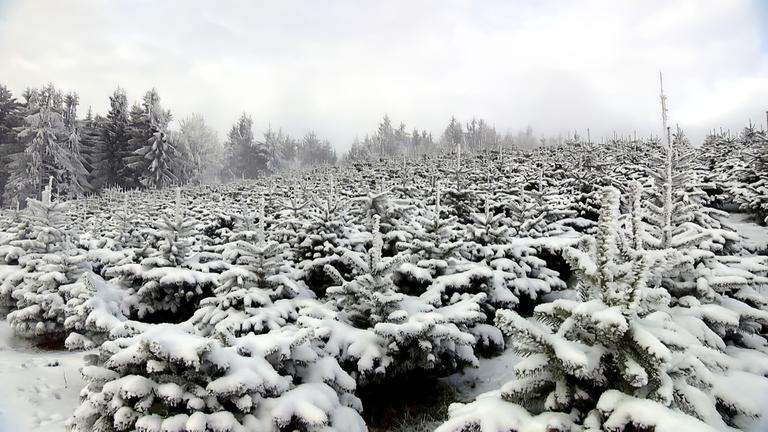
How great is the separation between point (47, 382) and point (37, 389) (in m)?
0.31

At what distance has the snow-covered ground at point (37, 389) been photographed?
5.45 metres

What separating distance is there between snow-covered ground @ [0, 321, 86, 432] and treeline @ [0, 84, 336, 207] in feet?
91.7

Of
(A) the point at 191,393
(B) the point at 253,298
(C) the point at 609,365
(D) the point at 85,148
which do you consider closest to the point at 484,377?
(B) the point at 253,298

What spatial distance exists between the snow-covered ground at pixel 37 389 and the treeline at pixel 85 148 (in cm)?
2795

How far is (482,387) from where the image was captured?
22.5 feet

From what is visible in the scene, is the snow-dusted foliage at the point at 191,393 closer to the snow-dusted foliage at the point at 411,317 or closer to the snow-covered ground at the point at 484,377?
the snow-dusted foliage at the point at 411,317

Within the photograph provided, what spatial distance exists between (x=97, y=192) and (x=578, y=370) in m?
51.4

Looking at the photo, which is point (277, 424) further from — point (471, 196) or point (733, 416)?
point (471, 196)

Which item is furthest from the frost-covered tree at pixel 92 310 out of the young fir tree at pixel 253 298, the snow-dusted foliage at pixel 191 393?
the snow-dusted foliage at pixel 191 393

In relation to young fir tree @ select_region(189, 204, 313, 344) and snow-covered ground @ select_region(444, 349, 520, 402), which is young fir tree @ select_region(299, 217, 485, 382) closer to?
young fir tree @ select_region(189, 204, 313, 344)

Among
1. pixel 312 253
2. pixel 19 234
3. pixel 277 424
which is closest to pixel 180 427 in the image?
pixel 277 424

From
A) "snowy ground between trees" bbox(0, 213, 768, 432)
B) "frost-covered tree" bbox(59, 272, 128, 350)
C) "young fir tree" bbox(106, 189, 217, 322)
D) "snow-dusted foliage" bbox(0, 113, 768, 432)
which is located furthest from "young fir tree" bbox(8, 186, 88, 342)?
"young fir tree" bbox(106, 189, 217, 322)

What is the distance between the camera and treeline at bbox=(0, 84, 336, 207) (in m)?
35.6

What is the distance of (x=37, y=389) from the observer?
250 inches
